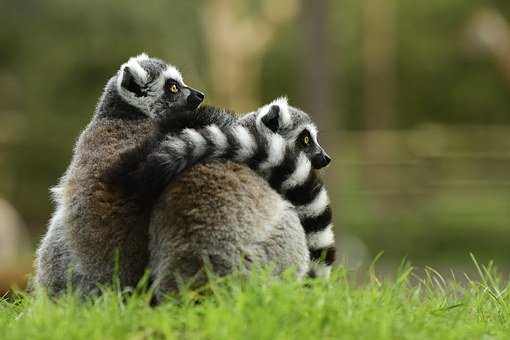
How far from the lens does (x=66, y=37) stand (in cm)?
2688

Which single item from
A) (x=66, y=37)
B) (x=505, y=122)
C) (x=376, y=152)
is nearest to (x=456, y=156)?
(x=376, y=152)

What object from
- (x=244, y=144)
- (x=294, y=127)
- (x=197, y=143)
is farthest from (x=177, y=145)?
(x=294, y=127)

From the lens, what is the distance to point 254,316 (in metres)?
3.92

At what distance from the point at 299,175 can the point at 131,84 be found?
0.95 meters

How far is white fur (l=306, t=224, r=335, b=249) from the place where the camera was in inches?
189

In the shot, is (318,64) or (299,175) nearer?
(299,175)

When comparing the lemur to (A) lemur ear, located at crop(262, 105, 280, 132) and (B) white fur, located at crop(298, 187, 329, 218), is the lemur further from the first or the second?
(B) white fur, located at crop(298, 187, 329, 218)

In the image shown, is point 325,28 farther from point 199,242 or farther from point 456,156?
point 199,242

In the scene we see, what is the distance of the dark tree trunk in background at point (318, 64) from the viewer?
12.0 meters

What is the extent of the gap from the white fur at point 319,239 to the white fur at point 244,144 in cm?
49

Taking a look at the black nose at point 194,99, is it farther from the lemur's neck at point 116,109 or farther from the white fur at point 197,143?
the white fur at point 197,143

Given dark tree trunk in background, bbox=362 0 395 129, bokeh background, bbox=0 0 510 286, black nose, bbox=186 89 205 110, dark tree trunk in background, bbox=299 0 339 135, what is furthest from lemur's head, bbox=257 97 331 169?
dark tree trunk in background, bbox=362 0 395 129

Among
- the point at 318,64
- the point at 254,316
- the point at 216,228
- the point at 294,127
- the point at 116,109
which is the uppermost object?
the point at 318,64

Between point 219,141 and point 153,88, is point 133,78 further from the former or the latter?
point 219,141
